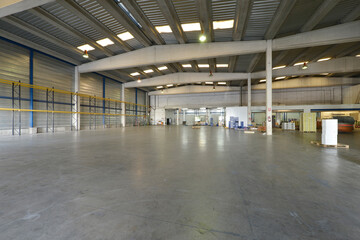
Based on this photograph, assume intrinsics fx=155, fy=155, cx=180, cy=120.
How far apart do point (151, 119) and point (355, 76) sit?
33324 mm

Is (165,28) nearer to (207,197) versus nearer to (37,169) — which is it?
(37,169)

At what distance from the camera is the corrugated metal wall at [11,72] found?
434 inches

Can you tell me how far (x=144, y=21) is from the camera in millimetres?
9766

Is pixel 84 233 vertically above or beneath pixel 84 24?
beneath

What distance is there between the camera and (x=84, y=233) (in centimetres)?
→ 149

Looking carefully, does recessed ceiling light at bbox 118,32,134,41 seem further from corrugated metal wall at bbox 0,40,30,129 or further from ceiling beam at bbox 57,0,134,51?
corrugated metal wall at bbox 0,40,30,129

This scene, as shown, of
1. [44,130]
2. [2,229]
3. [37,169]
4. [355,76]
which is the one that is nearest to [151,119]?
[44,130]

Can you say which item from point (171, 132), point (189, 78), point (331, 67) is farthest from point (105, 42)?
point (331, 67)

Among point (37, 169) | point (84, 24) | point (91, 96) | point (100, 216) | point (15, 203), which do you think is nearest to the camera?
point (100, 216)

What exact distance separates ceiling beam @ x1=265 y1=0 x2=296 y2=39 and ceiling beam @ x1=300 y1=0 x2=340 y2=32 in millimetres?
1541

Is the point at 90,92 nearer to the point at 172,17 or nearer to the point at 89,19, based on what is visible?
the point at 89,19

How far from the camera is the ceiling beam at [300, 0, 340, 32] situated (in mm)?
7812

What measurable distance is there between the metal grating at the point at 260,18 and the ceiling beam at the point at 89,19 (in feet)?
30.8

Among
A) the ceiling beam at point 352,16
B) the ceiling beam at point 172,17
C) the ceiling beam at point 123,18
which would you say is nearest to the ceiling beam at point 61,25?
the ceiling beam at point 123,18
